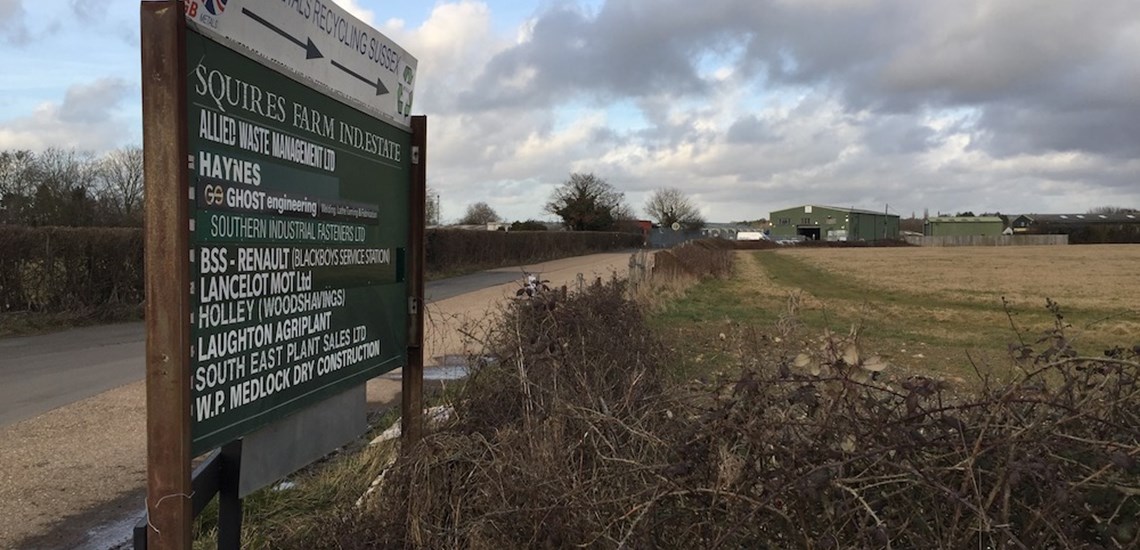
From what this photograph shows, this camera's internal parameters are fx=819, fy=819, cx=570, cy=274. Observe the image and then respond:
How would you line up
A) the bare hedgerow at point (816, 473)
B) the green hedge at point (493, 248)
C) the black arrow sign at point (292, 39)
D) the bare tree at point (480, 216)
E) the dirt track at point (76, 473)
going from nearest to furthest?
the bare hedgerow at point (816, 473), the black arrow sign at point (292, 39), the dirt track at point (76, 473), the green hedge at point (493, 248), the bare tree at point (480, 216)

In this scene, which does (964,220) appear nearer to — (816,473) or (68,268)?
(68,268)

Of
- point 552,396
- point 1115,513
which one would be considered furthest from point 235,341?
point 1115,513

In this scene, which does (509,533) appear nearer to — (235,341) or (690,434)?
(690,434)

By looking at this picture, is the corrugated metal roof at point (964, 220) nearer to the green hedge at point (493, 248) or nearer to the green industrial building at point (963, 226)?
the green industrial building at point (963, 226)

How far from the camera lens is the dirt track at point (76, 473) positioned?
4324 mm

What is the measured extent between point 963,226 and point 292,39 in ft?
480

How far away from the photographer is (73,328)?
41.8 ft

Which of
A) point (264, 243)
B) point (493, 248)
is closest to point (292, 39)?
point (264, 243)

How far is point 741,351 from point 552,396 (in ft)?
2.85

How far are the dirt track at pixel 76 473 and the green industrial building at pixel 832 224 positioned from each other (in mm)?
127360

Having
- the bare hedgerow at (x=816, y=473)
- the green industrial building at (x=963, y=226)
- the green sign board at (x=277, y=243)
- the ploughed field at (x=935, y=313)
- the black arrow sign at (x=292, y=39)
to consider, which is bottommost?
the ploughed field at (x=935, y=313)

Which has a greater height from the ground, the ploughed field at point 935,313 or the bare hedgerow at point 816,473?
the bare hedgerow at point 816,473

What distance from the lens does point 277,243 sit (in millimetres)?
2945

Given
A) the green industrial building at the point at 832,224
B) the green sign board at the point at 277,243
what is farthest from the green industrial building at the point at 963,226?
the green sign board at the point at 277,243
